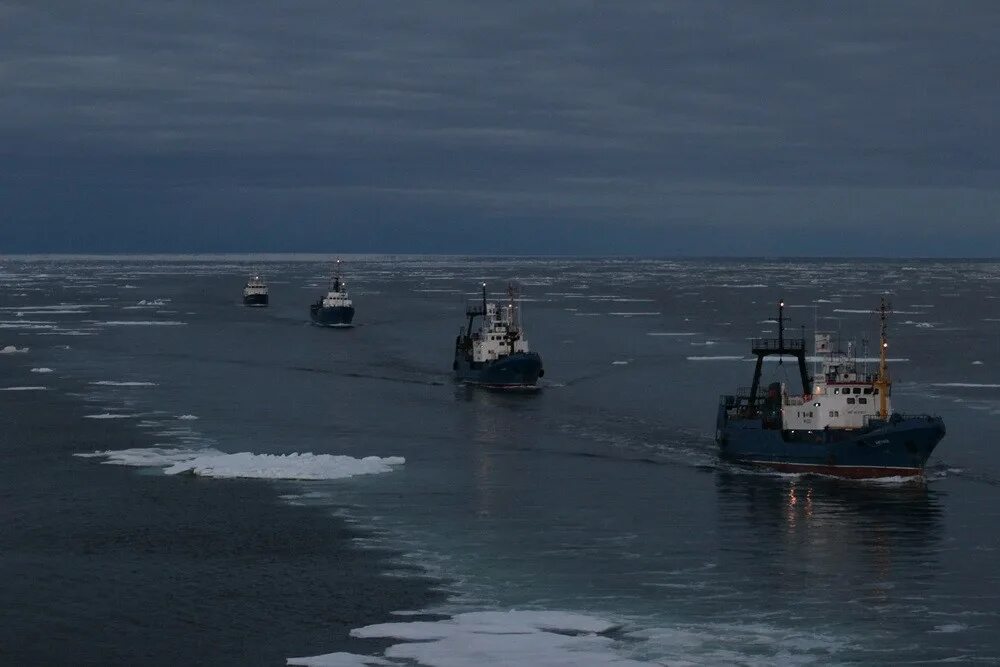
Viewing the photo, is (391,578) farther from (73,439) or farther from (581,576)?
(73,439)

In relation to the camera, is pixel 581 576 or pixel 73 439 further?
pixel 73 439

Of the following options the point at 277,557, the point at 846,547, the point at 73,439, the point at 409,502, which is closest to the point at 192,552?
the point at 277,557

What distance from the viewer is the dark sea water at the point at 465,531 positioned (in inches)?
1330

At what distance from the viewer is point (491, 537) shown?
146 ft

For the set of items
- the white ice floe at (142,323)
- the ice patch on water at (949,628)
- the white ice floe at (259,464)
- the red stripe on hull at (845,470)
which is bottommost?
the ice patch on water at (949,628)

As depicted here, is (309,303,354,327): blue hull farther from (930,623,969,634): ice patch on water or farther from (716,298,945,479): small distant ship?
(930,623,969,634): ice patch on water

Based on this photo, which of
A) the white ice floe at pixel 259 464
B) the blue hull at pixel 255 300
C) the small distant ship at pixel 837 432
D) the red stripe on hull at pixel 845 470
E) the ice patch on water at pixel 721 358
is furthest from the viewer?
the blue hull at pixel 255 300

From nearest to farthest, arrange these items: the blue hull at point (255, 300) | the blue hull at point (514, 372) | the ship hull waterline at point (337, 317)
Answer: the blue hull at point (514, 372)
the ship hull waterline at point (337, 317)
the blue hull at point (255, 300)

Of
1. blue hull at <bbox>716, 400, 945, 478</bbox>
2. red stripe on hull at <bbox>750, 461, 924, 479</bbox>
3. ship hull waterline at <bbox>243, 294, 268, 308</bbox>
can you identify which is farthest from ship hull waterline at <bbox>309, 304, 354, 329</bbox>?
red stripe on hull at <bbox>750, 461, 924, 479</bbox>

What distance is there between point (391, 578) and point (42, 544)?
11.2 meters

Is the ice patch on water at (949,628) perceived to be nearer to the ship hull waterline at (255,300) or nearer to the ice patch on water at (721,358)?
the ice patch on water at (721,358)

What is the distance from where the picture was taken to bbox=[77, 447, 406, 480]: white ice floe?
54.5 metres

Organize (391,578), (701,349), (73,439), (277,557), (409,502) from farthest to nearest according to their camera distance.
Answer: (701,349), (73,439), (409,502), (277,557), (391,578)

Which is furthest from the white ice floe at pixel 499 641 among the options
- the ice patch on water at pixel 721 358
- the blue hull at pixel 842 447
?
the ice patch on water at pixel 721 358
